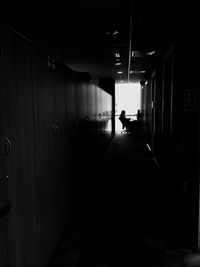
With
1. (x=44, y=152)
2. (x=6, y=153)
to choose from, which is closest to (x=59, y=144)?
(x=44, y=152)

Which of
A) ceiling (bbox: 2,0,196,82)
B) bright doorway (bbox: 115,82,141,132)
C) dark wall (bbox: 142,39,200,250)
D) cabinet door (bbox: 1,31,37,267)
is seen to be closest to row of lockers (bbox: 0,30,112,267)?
Answer: cabinet door (bbox: 1,31,37,267)

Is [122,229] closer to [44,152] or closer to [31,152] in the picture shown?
[44,152]

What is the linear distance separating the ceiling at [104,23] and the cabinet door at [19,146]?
6.46 ft

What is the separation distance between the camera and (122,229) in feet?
10.5

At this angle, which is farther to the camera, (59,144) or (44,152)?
(59,144)

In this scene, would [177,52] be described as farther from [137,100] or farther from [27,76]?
[137,100]

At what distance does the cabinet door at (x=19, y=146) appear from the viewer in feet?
5.07

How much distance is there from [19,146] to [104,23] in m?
3.09

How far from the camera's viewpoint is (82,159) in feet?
13.4

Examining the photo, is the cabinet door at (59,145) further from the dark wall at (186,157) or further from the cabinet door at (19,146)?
the dark wall at (186,157)

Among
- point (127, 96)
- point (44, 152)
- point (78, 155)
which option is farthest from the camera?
point (127, 96)

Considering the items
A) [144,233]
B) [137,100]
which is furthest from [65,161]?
[137,100]

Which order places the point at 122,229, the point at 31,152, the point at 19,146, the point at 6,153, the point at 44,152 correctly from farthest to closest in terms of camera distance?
the point at 122,229 → the point at 44,152 → the point at 31,152 → the point at 19,146 → the point at 6,153

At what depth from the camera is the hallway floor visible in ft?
8.54
